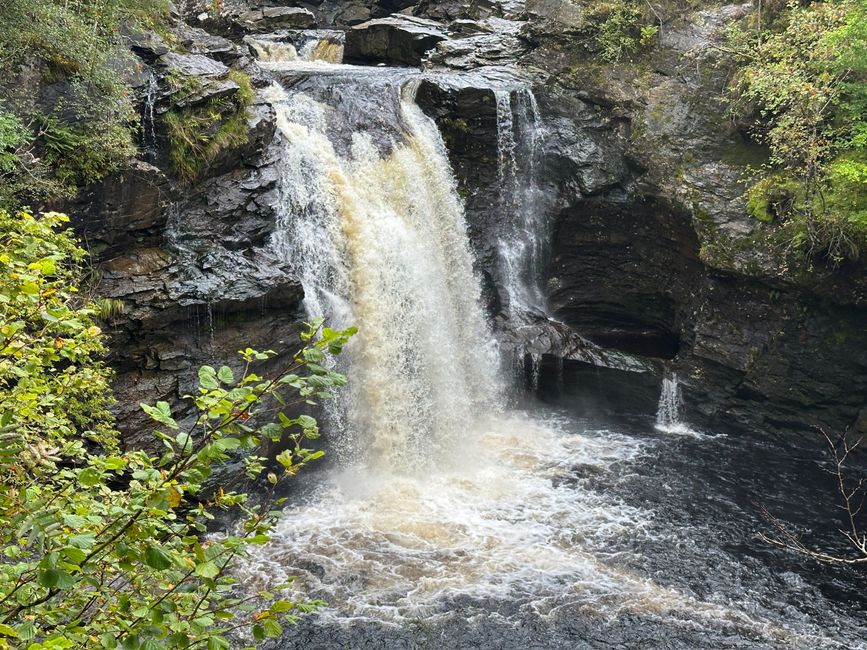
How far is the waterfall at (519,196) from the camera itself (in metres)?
15.5

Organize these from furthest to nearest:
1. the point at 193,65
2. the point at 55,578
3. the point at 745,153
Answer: the point at 745,153 < the point at 193,65 < the point at 55,578

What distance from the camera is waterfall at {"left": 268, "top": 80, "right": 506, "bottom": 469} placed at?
12352 mm

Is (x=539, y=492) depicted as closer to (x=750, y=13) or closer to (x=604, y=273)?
(x=604, y=273)

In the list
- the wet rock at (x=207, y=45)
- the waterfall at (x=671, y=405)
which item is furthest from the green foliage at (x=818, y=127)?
the wet rock at (x=207, y=45)

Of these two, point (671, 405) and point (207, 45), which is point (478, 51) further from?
point (671, 405)

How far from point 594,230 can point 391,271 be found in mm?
5576

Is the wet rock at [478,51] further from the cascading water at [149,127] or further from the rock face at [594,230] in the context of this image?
the cascading water at [149,127]

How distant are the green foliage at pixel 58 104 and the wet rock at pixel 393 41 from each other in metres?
10.6

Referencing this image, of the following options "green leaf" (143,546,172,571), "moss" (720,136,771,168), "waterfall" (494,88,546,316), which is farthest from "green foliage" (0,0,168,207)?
"moss" (720,136,771,168)

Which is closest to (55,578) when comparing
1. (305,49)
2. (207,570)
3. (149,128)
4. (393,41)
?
(207,570)

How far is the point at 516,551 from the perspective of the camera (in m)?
9.77

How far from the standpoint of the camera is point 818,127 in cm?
1298

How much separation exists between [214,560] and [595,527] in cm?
887

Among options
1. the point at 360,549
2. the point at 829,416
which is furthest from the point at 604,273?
the point at 360,549
